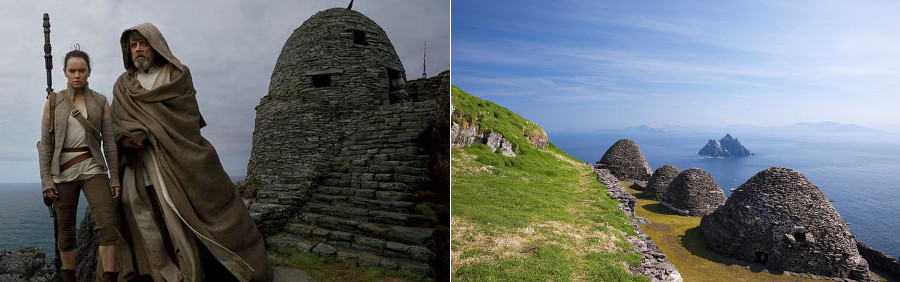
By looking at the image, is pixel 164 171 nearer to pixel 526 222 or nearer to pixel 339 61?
pixel 339 61

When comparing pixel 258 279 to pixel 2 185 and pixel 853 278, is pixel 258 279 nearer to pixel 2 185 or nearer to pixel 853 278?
pixel 2 185

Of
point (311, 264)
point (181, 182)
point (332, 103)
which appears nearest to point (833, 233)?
point (332, 103)

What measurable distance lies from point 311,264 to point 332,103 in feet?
21.0

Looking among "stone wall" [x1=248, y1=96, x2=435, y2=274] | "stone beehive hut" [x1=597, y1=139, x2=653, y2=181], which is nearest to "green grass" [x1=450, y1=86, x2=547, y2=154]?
"stone beehive hut" [x1=597, y1=139, x2=653, y2=181]

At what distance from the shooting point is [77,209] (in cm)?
172

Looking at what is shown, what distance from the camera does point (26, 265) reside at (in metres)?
1.90

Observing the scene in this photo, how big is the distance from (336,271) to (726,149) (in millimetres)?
20169

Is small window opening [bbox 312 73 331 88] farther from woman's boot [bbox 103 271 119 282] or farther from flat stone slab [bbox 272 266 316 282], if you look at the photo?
woman's boot [bbox 103 271 119 282]

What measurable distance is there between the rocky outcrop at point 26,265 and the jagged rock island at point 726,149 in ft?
69.3

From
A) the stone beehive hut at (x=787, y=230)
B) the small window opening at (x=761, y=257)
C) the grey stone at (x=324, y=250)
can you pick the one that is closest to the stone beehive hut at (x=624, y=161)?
the stone beehive hut at (x=787, y=230)

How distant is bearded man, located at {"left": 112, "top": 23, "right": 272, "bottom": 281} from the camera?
171 centimetres

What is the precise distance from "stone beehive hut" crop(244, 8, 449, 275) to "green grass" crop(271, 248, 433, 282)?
7 centimetres

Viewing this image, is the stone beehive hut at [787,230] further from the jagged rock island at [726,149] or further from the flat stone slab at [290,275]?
the flat stone slab at [290,275]

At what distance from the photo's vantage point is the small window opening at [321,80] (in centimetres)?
886
